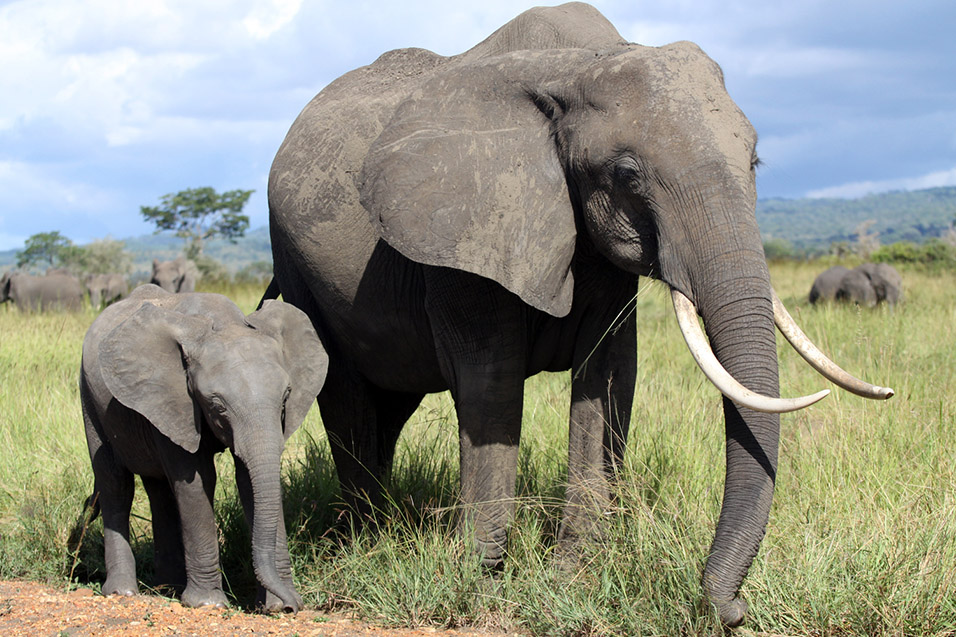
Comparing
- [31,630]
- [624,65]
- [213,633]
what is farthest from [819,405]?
[31,630]

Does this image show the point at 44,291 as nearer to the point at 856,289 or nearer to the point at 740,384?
the point at 856,289

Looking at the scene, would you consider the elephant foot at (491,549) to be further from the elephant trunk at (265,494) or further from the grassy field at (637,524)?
the elephant trunk at (265,494)

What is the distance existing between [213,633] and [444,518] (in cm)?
153

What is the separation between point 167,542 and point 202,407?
42.4 inches

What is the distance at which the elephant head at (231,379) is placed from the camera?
415 centimetres

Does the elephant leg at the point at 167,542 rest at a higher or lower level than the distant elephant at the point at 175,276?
lower

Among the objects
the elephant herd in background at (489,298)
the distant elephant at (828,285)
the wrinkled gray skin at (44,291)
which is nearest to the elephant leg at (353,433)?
the elephant herd in background at (489,298)

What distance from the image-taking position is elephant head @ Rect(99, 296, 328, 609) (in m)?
4.15

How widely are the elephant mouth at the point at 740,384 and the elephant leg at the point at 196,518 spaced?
85.7 inches

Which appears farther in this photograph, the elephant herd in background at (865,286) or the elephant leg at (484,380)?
the elephant herd in background at (865,286)

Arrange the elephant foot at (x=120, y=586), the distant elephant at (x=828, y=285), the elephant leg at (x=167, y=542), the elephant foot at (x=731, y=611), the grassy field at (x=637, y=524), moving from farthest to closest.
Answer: the distant elephant at (x=828, y=285) → the elephant leg at (x=167, y=542) → the elephant foot at (x=120, y=586) → the grassy field at (x=637, y=524) → the elephant foot at (x=731, y=611)

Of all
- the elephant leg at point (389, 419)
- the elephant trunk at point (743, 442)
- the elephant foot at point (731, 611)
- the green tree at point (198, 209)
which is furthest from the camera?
the green tree at point (198, 209)

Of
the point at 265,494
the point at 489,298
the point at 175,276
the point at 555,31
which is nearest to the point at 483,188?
the point at 489,298

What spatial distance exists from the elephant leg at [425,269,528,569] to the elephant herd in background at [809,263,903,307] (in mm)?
11202
